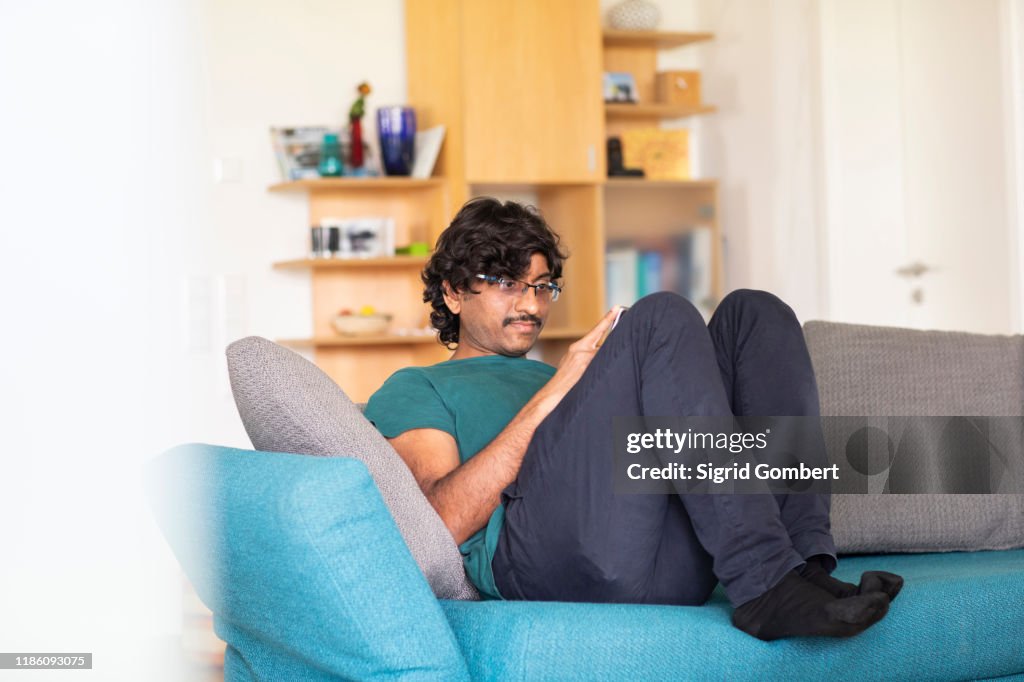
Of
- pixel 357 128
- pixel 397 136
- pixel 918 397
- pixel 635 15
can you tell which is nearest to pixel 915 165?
pixel 635 15

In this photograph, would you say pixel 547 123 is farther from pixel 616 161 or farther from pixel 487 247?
pixel 487 247

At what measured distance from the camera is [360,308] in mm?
4852

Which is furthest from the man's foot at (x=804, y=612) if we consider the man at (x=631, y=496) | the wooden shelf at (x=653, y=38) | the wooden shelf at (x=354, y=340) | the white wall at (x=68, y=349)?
the wooden shelf at (x=653, y=38)

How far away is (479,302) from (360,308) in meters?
2.60

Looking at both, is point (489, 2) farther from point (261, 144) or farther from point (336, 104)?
point (261, 144)

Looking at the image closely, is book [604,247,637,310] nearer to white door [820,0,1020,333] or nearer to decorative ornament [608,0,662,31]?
white door [820,0,1020,333]

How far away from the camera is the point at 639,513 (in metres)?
1.74

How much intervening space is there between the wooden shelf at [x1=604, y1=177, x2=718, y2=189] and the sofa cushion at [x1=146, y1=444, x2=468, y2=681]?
11.1 feet

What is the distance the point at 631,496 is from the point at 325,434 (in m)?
0.47

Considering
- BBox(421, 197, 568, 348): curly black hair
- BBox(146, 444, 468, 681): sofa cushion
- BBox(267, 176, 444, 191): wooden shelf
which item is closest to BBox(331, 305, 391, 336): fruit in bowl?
BBox(267, 176, 444, 191): wooden shelf

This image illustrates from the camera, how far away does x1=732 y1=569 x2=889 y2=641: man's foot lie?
1.53 m

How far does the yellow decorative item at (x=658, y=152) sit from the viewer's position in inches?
200

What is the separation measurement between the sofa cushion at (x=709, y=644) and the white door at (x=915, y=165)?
2661mm

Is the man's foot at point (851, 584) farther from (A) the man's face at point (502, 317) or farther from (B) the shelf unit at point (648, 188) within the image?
(B) the shelf unit at point (648, 188)
